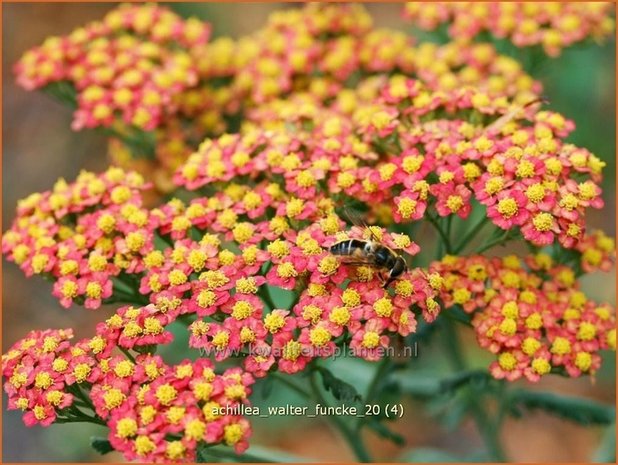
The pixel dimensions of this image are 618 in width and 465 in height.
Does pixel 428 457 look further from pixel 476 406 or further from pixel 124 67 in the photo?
pixel 124 67

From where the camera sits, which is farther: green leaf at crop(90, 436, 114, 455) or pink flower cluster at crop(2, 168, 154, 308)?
pink flower cluster at crop(2, 168, 154, 308)

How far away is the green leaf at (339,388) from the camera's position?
2869mm

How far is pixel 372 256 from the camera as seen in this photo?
2701 millimetres

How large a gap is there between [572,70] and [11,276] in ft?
13.3

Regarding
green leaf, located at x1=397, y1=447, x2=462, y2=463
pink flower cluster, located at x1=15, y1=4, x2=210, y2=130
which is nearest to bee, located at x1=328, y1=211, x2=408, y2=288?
pink flower cluster, located at x1=15, y1=4, x2=210, y2=130

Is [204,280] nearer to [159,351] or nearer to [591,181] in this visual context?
[591,181]

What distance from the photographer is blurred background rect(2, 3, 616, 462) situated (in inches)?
218

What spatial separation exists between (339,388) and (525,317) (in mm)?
675

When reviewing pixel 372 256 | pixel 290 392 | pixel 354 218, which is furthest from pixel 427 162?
pixel 290 392

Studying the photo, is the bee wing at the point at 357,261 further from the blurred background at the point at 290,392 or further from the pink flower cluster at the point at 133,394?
the blurred background at the point at 290,392

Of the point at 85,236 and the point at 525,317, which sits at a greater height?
the point at 85,236

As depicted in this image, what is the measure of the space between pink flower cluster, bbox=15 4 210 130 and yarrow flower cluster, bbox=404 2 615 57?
1.30 meters

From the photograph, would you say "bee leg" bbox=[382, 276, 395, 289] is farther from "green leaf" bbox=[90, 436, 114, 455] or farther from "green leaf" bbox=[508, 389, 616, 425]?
"green leaf" bbox=[508, 389, 616, 425]

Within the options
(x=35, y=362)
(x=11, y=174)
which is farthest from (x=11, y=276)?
(x=35, y=362)
